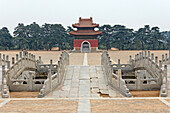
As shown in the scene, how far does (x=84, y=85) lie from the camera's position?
43.9 ft

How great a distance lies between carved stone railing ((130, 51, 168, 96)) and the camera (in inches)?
477

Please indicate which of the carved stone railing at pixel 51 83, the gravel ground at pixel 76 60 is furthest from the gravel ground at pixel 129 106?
the gravel ground at pixel 76 60

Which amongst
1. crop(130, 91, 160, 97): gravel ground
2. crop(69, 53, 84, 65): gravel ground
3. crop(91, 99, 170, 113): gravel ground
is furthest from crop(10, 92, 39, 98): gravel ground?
crop(69, 53, 84, 65): gravel ground

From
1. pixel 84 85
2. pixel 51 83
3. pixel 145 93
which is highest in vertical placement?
pixel 51 83

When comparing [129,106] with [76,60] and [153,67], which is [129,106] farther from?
[76,60]

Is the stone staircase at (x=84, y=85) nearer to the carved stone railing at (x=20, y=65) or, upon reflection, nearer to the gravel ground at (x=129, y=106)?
the gravel ground at (x=129, y=106)

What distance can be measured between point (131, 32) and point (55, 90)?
55722 mm

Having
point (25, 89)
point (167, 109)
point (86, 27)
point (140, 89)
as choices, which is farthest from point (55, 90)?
point (86, 27)

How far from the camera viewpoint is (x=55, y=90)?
12.7 m

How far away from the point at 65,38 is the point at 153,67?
164ft

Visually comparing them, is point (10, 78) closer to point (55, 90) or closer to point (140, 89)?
point (55, 90)

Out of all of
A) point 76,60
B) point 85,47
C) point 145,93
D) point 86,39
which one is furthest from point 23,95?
point 85,47

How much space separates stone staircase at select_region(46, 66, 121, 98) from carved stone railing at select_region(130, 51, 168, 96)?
9.70ft

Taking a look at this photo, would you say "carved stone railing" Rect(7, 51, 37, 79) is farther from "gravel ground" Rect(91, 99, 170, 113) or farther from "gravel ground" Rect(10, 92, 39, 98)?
"gravel ground" Rect(91, 99, 170, 113)
